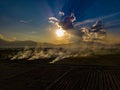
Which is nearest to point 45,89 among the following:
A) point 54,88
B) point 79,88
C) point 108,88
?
point 54,88

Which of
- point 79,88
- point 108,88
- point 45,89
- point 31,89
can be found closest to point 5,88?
point 31,89

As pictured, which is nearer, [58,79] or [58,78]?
[58,79]

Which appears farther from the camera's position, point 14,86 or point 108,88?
point 14,86

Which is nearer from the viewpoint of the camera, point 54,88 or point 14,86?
point 54,88

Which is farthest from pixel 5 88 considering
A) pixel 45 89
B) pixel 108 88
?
pixel 108 88

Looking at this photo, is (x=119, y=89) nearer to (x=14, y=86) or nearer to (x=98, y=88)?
(x=98, y=88)

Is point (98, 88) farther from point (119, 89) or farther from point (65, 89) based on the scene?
point (65, 89)

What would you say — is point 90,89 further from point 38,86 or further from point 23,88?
point 23,88
